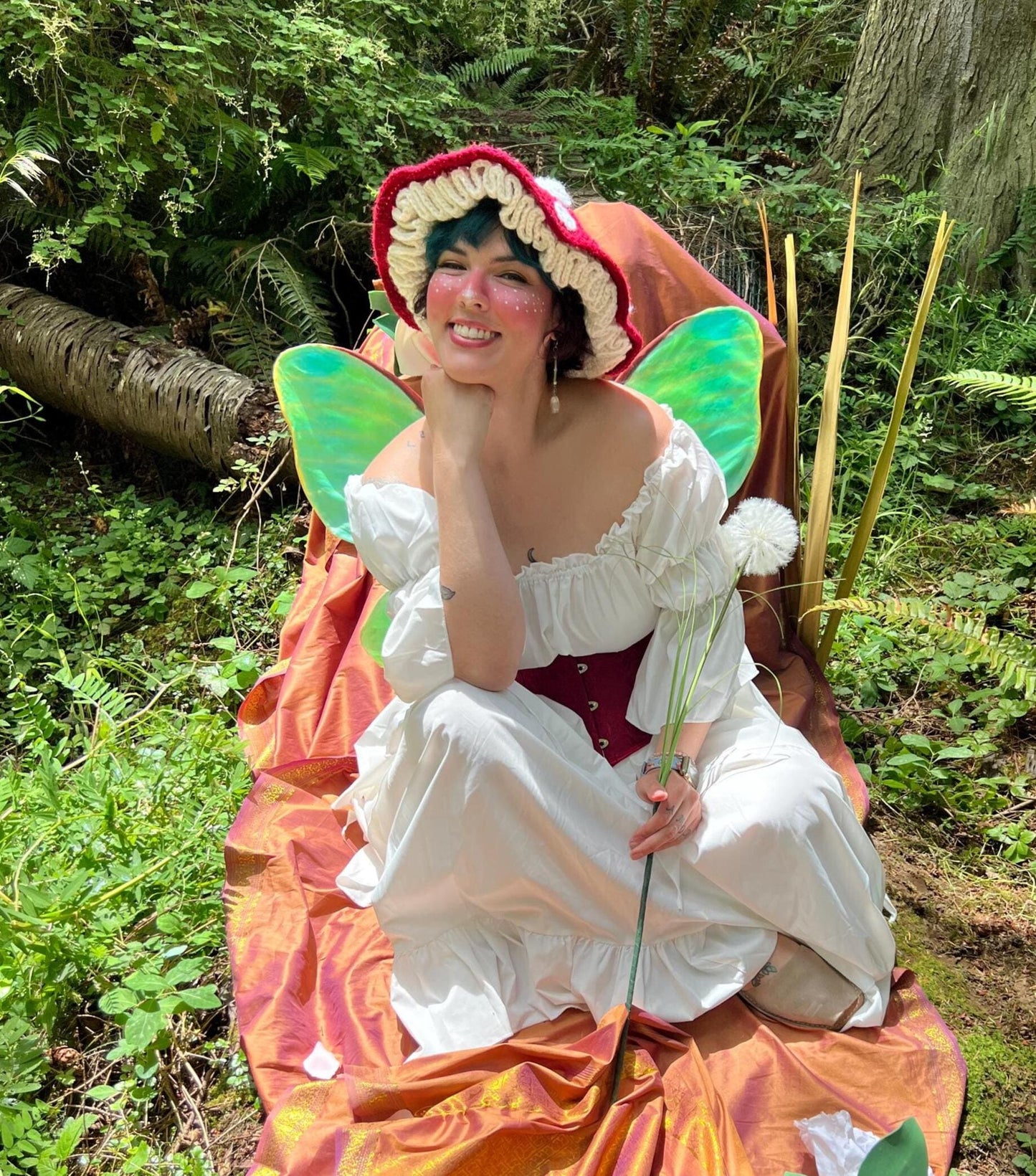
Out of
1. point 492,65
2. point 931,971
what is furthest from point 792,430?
point 492,65

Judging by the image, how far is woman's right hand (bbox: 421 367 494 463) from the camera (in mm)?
1864

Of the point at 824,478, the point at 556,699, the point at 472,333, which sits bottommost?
the point at 556,699

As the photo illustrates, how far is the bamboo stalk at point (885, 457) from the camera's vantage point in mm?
2580

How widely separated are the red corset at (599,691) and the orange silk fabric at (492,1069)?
507 mm

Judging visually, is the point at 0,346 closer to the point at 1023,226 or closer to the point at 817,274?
the point at 817,274

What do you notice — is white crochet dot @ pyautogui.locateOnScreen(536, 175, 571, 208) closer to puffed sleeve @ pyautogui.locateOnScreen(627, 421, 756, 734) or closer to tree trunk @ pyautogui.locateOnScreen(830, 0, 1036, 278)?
puffed sleeve @ pyautogui.locateOnScreen(627, 421, 756, 734)

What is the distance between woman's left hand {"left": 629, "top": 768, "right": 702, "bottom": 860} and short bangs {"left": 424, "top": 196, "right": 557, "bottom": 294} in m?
0.94

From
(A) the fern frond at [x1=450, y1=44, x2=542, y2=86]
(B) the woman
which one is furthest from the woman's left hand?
(A) the fern frond at [x1=450, y1=44, x2=542, y2=86]

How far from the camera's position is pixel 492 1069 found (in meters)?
1.85

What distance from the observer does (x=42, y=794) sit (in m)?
2.55

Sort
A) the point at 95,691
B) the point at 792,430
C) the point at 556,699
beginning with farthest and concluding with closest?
the point at 95,691, the point at 792,430, the point at 556,699

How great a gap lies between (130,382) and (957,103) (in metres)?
3.23

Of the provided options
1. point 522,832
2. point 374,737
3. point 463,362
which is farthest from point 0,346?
point 522,832

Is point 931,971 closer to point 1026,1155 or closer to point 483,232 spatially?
point 1026,1155
